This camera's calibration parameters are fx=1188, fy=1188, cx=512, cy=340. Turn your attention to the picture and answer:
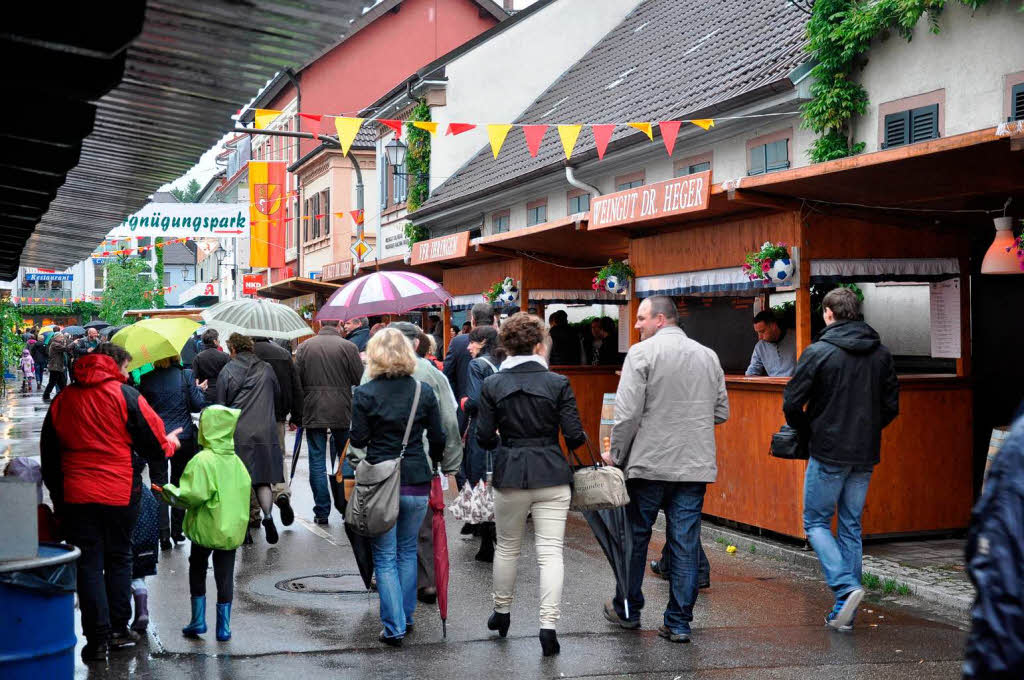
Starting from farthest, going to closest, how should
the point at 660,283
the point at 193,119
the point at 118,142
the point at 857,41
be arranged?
the point at 857,41 → the point at 660,283 → the point at 118,142 → the point at 193,119

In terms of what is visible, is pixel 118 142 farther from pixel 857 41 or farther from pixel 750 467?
pixel 857 41

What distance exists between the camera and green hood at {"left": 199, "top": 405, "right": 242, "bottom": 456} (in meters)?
7.00

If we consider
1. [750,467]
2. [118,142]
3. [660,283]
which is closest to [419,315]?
[660,283]

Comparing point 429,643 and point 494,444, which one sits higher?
point 494,444

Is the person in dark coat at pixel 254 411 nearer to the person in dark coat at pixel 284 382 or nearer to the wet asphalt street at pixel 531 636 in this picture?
the person in dark coat at pixel 284 382

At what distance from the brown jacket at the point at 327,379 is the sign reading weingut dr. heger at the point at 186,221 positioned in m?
15.9

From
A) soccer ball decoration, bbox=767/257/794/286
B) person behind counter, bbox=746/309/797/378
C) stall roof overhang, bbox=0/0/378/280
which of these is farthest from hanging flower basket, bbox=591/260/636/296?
stall roof overhang, bbox=0/0/378/280

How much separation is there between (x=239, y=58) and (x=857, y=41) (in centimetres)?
1103

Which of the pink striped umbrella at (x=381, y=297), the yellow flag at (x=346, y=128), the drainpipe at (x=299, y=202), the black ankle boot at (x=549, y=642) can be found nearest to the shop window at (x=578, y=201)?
the yellow flag at (x=346, y=128)

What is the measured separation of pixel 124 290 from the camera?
78.2 metres

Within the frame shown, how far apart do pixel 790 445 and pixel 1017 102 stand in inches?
229

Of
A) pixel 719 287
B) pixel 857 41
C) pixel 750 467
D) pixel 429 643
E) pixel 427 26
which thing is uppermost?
pixel 427 26

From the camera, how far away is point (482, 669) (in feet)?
21.1

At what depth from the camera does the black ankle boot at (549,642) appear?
6.66 m
